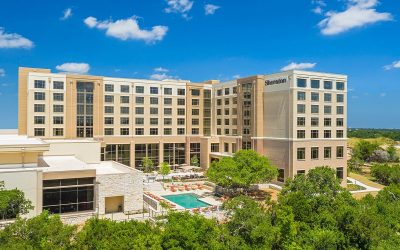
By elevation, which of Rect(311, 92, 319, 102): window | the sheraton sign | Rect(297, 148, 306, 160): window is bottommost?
Rect(297, 148, 306, 160): window

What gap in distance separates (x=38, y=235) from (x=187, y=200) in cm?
2604

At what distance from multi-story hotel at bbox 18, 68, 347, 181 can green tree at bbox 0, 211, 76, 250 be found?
36251 millimetres

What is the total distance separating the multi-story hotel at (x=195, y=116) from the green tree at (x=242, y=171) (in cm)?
596

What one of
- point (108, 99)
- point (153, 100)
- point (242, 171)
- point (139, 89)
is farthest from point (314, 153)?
point (108, 99)

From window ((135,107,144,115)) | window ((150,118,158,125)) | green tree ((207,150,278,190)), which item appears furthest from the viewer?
window ((150,118,158,125))

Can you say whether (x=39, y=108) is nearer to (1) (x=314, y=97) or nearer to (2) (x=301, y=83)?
(2) (x=301, y=83)

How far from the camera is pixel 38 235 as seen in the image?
2111cm

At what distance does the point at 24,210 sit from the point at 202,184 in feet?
96.7

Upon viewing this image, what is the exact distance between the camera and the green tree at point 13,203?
29.3m

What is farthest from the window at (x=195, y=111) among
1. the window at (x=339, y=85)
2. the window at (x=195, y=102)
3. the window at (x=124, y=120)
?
the window at (x=339, y=85)

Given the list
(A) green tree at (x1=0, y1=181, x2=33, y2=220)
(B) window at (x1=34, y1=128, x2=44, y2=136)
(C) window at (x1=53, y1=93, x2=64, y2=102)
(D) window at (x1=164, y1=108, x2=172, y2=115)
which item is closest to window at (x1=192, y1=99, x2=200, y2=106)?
(D) window at (x1=164, y1=108, x2=172, y2=115)

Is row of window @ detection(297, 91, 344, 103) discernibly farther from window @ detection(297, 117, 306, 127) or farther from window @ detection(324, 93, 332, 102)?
window @ detection(297, 117, 306, 127)

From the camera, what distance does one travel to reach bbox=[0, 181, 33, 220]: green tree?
29344mm

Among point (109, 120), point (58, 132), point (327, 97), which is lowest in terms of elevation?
point (58, 132)
